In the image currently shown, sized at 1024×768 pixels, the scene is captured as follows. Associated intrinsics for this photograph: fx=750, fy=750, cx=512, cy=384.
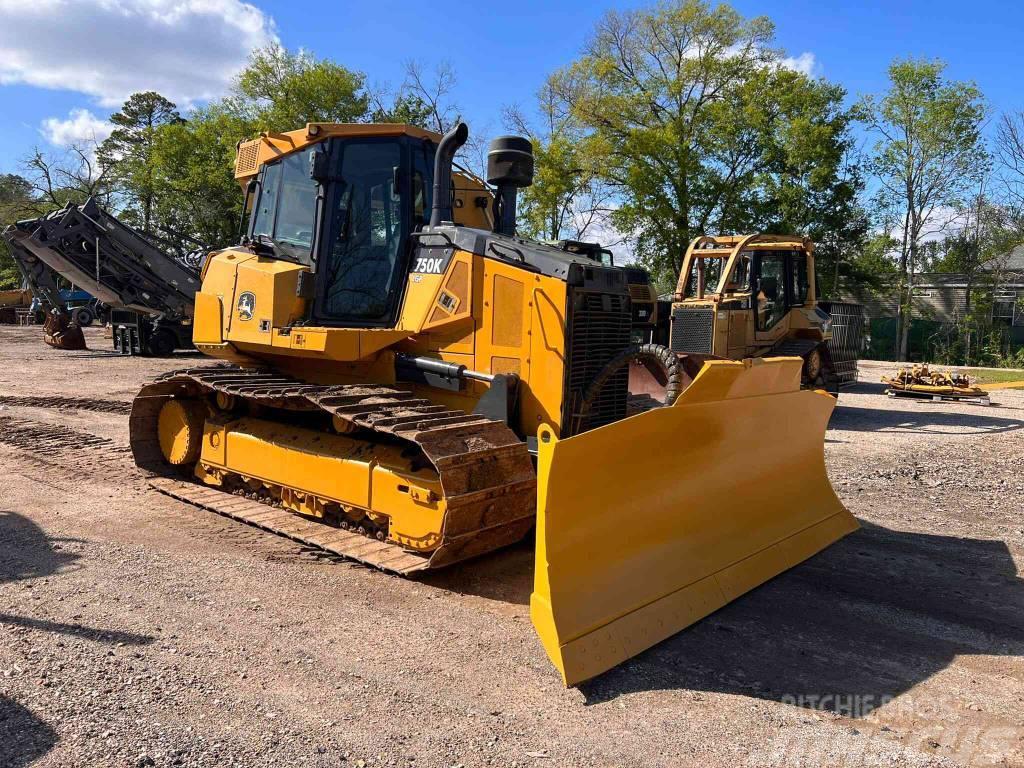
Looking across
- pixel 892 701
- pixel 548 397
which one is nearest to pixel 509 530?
pixel 548 397

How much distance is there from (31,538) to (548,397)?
12.8ft

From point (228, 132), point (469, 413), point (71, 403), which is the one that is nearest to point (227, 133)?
point (228, 132)

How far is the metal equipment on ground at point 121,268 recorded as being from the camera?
18969mm

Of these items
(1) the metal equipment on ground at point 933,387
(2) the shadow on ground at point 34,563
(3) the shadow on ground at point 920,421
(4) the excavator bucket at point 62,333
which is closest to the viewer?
(2) the shadow on ground at point 34,563

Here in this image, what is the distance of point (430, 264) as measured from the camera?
5.56 metres

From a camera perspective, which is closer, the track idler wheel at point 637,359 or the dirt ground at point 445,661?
the dirt ground at point 445,661

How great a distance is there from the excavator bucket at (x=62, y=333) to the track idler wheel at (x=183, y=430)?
17.9 meters

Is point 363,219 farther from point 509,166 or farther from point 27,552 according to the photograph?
point 27,552

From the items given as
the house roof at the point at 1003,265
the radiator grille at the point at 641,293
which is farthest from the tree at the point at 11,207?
the house roof at the point at 1003,265

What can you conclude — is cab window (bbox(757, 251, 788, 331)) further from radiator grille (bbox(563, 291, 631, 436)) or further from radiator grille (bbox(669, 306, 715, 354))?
radiator grille (bbox(563, 291, 631, 436))

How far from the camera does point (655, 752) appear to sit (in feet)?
9.84

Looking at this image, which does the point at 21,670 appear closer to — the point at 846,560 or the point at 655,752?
the point at 655,752

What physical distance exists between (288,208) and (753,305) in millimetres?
9083

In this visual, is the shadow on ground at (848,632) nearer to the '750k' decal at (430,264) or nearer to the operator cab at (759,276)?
the '750k' decal at (430,264)
